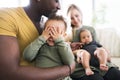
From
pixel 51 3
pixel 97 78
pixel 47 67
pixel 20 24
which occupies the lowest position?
pixel 97 78

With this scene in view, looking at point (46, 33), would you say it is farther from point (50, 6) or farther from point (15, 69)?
point (15, 69)

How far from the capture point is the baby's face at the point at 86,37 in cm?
201

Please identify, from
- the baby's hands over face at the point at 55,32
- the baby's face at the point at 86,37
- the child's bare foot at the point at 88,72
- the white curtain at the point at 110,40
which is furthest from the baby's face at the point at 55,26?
the white curtain at the point at 110,40

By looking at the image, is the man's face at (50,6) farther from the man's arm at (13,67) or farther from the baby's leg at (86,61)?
the baby's leg at (86,61)

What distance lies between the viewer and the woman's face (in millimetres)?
2262

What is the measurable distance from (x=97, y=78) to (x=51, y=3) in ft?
2.07

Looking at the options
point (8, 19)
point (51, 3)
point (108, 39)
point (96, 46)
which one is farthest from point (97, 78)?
point (108, 39)

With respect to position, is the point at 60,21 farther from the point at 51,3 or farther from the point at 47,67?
the point at 47,67

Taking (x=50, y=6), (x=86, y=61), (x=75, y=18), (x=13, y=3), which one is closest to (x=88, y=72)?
(x=86, y=61)

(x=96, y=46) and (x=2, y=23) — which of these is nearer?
(x=2, y=23)

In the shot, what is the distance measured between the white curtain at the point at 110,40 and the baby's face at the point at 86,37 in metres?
1.48

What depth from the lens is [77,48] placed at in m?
1.93

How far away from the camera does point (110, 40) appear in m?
3.49

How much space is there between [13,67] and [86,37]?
0.99 metres
